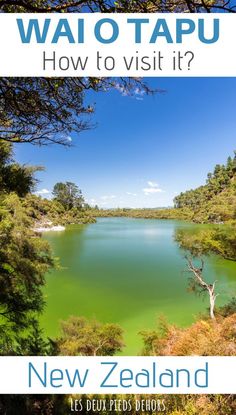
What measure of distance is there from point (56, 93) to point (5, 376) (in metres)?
2.25

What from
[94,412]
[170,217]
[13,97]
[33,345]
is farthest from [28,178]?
[170,217]

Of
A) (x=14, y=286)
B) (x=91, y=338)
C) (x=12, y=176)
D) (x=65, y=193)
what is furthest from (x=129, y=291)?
(x=65, y=193)

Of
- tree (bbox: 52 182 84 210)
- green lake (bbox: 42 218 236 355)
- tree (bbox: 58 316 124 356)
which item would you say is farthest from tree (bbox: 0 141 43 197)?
tree (bbox: 52 182 84 210)

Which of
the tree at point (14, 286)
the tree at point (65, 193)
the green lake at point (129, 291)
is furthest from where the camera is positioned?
the tree at point (65, 193)

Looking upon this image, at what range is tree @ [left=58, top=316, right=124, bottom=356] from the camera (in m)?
6.25

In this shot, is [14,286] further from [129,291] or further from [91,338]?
[129,291]

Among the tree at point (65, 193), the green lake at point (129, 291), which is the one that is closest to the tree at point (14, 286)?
the green lake at point (129, 291)

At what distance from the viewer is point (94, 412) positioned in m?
3.02

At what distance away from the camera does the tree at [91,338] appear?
625 centimetres

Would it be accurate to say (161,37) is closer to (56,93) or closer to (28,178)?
(56,93)

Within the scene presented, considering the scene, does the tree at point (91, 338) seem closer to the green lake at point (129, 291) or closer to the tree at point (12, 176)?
the green lake at point (129, 291)

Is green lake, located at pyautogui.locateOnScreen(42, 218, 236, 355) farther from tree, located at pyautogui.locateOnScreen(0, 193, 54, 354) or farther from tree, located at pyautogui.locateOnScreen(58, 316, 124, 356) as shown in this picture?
tree, located at pyautogui.locateOnScreen(0, 193, 54, 354)

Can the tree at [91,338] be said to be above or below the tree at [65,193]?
below

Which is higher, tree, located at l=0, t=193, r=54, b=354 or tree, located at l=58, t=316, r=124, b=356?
tree, located at l=0, t=193, r=54, b=354
